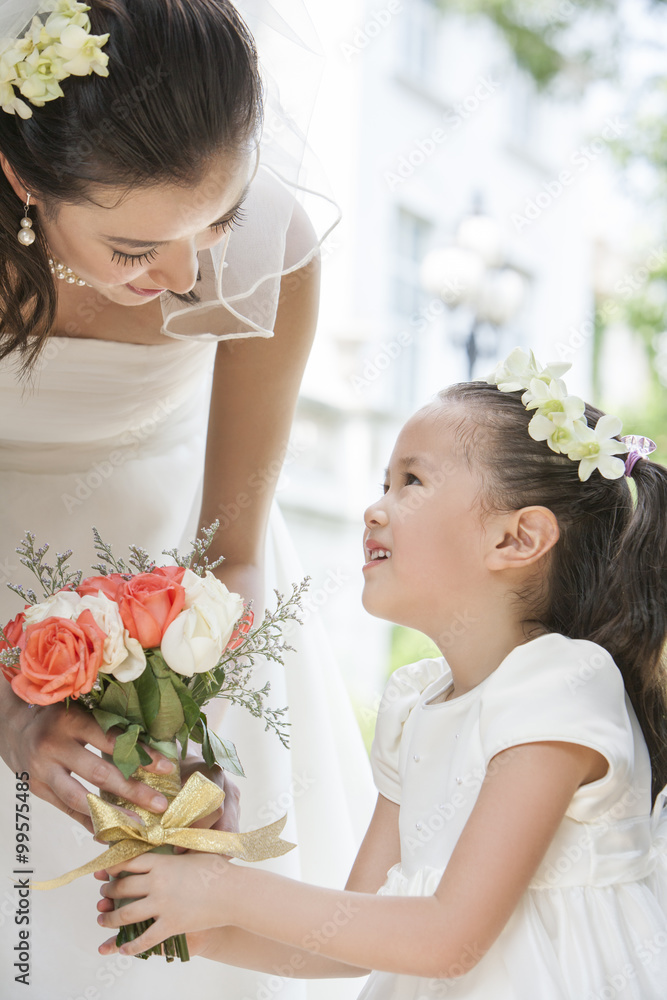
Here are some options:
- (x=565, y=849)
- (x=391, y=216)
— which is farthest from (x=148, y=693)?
(x=391, y=216)

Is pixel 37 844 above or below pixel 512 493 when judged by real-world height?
below

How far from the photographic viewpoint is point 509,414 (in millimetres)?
1842

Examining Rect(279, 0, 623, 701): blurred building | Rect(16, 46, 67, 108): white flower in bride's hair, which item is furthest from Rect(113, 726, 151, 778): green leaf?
Rect(279, 0, 623, 701): blurred building

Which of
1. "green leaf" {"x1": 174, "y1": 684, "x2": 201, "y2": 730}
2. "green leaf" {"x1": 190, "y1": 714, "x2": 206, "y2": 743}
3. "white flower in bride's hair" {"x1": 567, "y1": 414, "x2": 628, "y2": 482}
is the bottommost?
"green leaf" {"x1": 190, "y1": 714, "x2": 206, "y2": 743}

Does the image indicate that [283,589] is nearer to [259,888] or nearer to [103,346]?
[103,346]

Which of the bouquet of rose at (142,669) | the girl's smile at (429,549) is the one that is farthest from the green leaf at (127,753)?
the girl's smile at (429,549)

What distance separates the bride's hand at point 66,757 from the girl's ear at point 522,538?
640 mm

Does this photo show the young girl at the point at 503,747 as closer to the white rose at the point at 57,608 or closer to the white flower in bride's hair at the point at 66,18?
the white rose at the point at 57,608

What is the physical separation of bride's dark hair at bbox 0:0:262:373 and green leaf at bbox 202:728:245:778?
2.89ft

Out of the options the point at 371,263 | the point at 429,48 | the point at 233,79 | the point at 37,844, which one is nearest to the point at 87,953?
the point at 37,844

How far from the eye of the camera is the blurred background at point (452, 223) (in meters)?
8.20

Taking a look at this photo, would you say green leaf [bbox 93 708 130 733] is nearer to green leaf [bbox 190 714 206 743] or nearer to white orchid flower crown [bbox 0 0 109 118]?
green leaf [bbox 190 714 206 743]

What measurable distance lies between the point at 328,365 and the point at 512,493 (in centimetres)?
856

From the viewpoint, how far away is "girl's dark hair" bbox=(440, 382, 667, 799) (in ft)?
5.80
